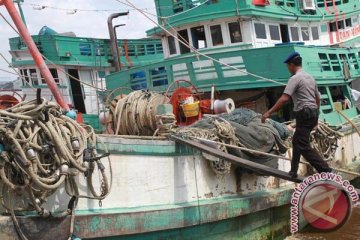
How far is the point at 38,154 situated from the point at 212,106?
4.16m

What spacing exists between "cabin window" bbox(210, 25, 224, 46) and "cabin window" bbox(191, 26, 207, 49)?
0.28m

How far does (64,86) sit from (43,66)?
12346mm

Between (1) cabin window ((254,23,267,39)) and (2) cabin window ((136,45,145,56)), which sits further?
(2) cabin window ((136,45,145,56))

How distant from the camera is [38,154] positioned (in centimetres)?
380

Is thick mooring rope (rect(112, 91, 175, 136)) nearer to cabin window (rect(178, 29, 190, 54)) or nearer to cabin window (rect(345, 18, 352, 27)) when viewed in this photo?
cabin window (rect(178, 29, 190, 54))

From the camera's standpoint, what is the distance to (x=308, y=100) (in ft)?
16.5

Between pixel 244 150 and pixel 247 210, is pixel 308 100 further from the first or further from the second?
pixel 247 210

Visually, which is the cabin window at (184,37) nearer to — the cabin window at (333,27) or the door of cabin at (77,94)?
the cabin window at (333,27)

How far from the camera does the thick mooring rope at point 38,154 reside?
365cm

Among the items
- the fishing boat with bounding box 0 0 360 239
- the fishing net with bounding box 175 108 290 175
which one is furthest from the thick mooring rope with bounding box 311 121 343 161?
the fishing net with bounding box 175 108 290 175

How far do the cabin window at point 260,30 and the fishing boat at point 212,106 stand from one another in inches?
0.9

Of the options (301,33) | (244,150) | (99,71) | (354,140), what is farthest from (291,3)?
(99,71)

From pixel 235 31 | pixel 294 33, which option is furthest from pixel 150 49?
pixel 235 31

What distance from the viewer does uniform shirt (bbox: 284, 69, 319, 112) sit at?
16.5 feet
